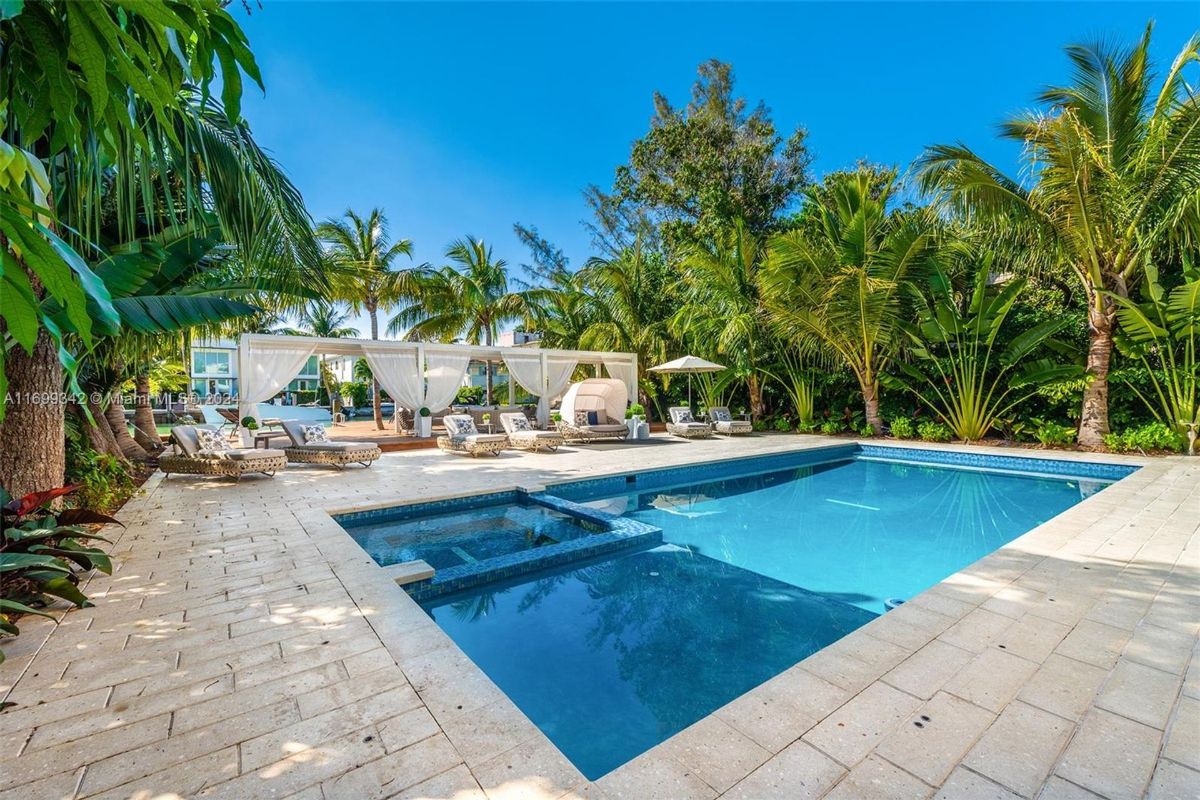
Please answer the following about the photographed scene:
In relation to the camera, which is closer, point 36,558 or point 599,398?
point 36,558

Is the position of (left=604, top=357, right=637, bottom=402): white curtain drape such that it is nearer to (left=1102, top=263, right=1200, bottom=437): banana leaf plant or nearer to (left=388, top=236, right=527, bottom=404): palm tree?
(left=388, top=236, right=527, bottom=404): palm tree

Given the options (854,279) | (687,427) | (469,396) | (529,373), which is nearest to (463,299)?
(529,373)

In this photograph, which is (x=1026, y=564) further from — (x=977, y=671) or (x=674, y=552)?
(x=674, y=552)

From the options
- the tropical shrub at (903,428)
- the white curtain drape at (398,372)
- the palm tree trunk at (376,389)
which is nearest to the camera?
the white curtain drape at (398,372)

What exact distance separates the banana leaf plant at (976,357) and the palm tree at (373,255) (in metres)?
15.8

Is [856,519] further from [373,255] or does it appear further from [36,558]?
[373,255]

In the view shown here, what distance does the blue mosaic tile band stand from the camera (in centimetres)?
500

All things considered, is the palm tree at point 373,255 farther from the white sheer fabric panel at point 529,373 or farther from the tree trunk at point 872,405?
the tree trunk at point 872,405

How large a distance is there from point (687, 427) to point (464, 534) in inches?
384

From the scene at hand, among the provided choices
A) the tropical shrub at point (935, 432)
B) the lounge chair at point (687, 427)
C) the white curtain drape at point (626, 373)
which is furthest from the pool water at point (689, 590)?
the white curtain drape at point (626, 373)

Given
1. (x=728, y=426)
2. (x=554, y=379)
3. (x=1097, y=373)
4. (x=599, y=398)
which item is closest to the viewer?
(x=1097, y=373)

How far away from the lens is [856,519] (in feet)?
24.5

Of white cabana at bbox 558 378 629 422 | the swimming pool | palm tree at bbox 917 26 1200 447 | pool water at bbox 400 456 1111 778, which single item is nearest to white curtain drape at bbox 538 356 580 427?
white cabana at bbox 558 378 629 422

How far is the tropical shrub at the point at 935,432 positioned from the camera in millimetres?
12906
